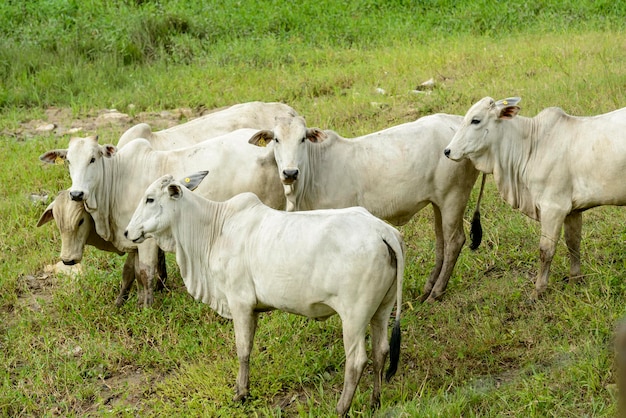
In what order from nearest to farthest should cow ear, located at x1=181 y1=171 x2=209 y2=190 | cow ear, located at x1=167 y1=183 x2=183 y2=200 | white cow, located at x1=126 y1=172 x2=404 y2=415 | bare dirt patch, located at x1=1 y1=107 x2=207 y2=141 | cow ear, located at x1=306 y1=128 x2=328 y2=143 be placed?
white cow, located at x1=126 y1=172 x2=404 y2=415, cow ear, located at x1=167 y1=183 x2=183 y2=200, cow ear, located at x1=181 y1=171 x2=209 y2=190, cow ear, located at x1=306 y1=128 x2=328 y2=143, bare dirt patch, located at x1=1 y1=107 x2=207 y2=141

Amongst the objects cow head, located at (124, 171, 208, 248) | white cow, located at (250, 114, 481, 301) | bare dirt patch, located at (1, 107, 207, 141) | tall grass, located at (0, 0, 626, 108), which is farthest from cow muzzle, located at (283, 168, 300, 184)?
tall grass, located at (0, 0, 626, 108)

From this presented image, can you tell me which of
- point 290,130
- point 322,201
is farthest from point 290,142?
point 322,201

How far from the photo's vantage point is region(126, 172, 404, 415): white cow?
182 inches

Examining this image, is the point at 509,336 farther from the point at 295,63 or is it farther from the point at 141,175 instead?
the point at 295,63

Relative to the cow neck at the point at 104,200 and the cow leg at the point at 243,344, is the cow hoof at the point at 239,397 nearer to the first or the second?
the cow leg at the point at 243,344

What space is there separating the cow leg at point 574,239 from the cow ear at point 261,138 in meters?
2.16

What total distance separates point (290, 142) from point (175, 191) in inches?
41.4

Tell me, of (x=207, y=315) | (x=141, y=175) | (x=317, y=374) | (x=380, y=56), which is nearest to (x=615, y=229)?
(x=317, y=374)

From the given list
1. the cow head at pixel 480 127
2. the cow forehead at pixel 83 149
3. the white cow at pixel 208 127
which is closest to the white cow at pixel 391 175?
the cow head at pixel 480 127

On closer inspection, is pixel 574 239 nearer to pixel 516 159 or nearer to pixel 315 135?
pixel 516 159

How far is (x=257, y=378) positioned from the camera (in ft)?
17.7

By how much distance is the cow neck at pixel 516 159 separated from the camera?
595 centimetres

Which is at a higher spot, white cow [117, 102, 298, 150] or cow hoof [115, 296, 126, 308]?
white cow [117, 102, 298, 150]

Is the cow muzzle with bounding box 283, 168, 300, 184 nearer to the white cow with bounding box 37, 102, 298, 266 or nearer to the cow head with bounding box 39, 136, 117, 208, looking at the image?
the white cow with bounding box 37, 102, 298, 266
